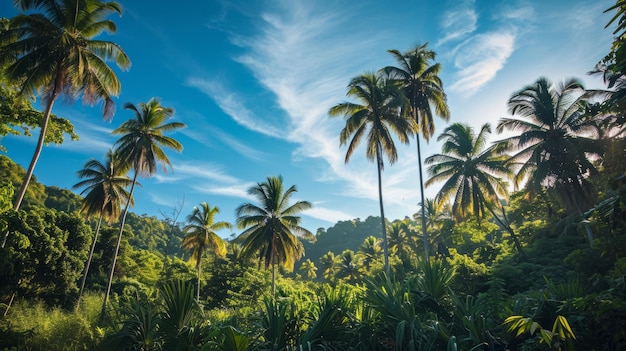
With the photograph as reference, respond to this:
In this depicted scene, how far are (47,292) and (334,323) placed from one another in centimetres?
2643

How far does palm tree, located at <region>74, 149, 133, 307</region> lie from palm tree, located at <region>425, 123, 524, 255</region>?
24.3 m

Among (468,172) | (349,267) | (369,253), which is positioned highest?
(468,172)

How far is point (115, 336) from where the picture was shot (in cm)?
531

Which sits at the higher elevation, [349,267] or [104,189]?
[104,189]

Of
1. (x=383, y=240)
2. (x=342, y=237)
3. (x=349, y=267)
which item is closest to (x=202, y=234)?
(x=383, y=240)

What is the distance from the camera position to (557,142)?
18328 mm

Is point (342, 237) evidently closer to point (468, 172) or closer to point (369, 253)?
point (369, 253)

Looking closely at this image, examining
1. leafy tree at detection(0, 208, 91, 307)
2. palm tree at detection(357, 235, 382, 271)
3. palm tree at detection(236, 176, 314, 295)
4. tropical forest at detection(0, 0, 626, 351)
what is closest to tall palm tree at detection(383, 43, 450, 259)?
tropical forest at detection(0, 0, 626, 351)

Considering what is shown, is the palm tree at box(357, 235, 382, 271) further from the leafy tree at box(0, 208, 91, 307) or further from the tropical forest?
the leafy tree at box(0, 208, 91, 307)

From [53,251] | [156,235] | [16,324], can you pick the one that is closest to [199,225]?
[53,251]

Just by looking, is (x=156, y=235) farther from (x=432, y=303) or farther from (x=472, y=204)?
(x=432, y=303)

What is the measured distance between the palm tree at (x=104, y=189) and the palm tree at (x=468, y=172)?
24.3 metres

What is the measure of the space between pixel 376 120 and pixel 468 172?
9225 millimetres

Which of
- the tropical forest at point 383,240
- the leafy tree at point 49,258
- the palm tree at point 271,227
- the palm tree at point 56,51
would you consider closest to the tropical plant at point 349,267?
the tropical forest at point 383,240
